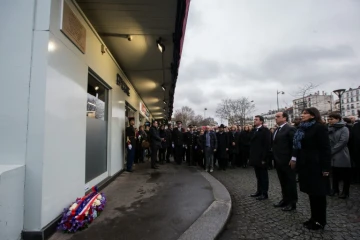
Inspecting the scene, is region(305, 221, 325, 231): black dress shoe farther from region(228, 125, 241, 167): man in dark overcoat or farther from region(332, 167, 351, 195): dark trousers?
region(228, 125, 241, 167): man in dark overcoat

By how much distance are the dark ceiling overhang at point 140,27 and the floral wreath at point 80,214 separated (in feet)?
11.8

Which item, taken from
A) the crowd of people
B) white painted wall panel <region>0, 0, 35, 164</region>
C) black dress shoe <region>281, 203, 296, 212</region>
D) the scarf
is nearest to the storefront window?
the crowd of people

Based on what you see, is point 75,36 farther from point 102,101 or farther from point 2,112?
point 102,101

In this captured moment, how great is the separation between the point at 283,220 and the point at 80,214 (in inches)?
130

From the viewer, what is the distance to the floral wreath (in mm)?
3115

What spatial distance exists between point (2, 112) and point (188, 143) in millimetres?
8456

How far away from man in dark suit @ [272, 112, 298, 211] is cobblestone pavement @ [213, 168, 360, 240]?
218 mm

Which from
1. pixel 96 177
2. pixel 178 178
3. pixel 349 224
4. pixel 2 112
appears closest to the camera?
pixel 2 112

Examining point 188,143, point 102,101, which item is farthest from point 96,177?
point 188,143

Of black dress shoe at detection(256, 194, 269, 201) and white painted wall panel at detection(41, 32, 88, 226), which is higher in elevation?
white painted wall panel at detection(41, 32, 88, 226)

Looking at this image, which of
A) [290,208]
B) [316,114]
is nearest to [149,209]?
[290,208]

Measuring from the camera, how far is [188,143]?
10.7 m

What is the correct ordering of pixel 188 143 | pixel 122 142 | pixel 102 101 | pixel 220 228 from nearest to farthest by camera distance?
pixel 220 228, pixel 102 101, pixel 122 142, pixel 188 143

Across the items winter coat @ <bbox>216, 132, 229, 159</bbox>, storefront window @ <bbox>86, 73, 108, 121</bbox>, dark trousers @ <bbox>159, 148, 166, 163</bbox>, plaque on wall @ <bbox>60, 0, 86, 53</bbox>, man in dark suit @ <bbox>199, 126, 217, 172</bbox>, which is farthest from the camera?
dark trousers @ <bbox>159, 148, 166, 163</bbox>
